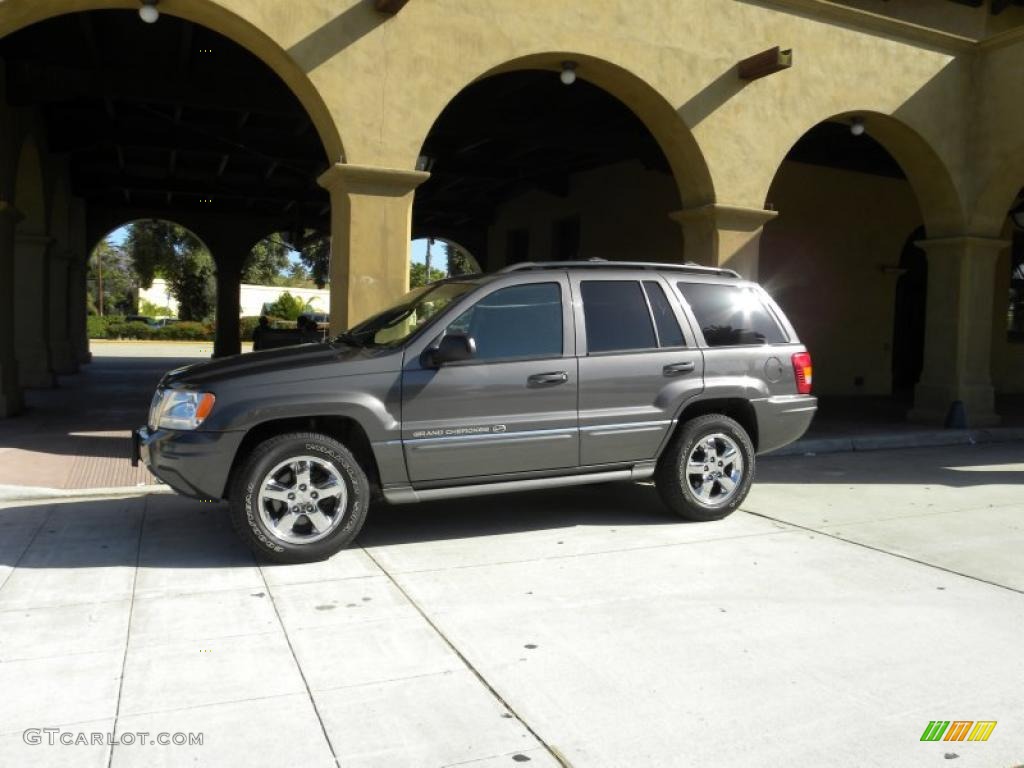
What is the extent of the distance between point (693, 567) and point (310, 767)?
303 centimetres

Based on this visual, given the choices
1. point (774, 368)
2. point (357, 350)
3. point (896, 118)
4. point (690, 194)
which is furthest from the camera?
point (896, 118)

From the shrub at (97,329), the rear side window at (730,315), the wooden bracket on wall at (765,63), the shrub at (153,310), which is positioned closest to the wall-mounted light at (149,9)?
the rear side window at (730,315)

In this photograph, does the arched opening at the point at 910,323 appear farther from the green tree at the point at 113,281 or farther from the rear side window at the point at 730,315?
the green tree at the point at 113,281

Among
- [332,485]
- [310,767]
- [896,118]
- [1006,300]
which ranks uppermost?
[896,118]

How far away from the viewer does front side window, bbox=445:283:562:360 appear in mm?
5852

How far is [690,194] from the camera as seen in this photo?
34.5 feet

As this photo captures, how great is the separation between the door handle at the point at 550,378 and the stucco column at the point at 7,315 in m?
8.08

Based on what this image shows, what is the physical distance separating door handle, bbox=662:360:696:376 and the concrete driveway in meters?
1.15

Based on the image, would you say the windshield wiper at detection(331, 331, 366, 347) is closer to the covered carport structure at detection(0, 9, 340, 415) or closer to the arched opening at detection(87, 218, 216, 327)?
the covered carport structure at detection(0, 9, 340, 415)

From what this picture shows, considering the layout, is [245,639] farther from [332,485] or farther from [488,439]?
[488,439]

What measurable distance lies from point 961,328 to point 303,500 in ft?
34.6

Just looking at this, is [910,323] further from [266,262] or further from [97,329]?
[266,262]

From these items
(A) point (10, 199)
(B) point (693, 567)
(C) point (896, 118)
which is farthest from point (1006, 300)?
(A) point (10, 199)

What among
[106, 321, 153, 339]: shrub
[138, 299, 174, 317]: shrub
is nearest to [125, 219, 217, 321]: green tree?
[106, 321, 153, 339]: shrub
